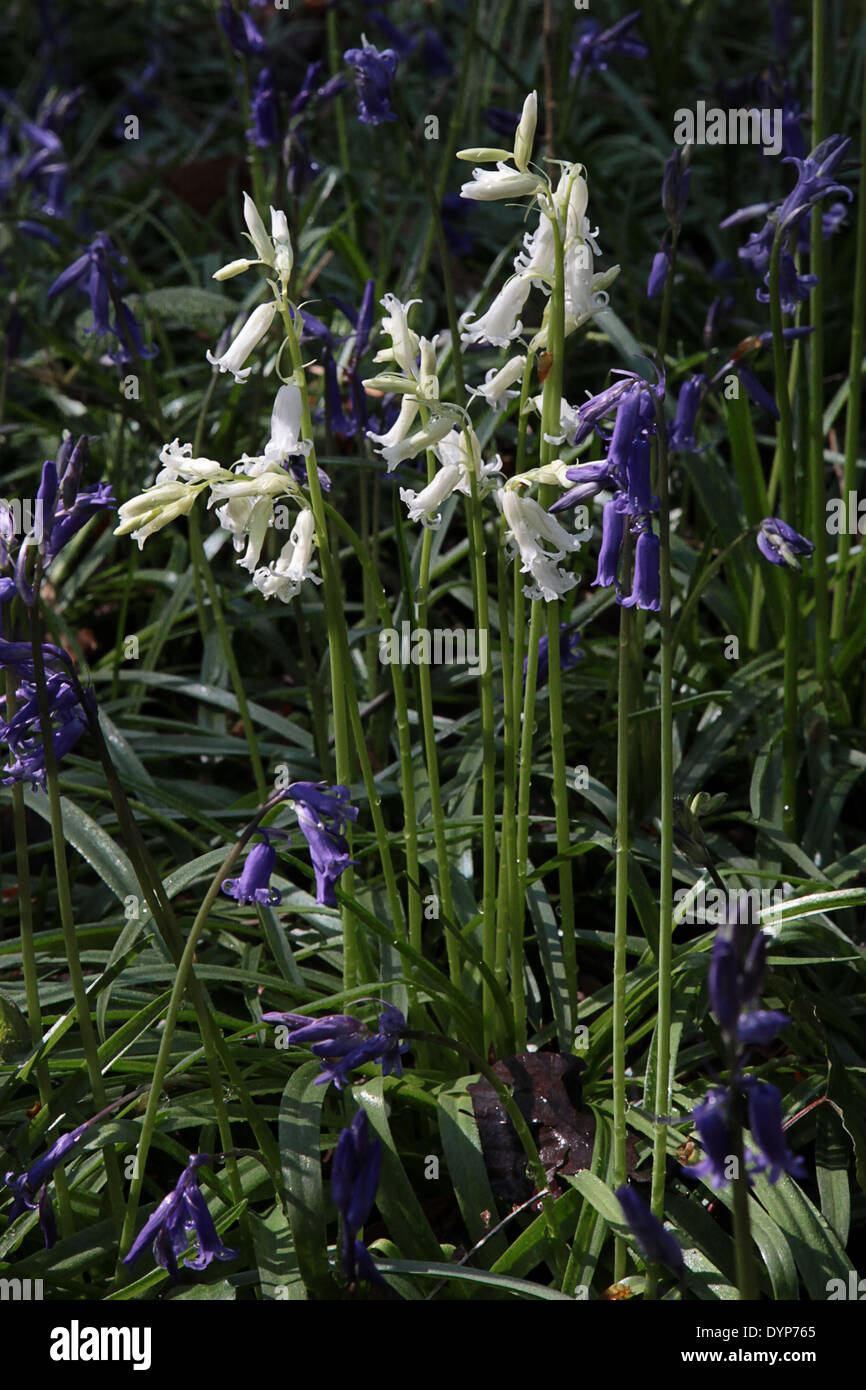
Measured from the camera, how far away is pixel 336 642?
2.40m

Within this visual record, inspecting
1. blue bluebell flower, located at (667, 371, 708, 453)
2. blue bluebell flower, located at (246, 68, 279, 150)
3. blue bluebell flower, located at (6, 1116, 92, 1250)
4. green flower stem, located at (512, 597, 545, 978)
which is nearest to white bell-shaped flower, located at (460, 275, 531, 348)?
green flower stem, located at (512, 597, 545, 978)

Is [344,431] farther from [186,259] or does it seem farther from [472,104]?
[472,104]

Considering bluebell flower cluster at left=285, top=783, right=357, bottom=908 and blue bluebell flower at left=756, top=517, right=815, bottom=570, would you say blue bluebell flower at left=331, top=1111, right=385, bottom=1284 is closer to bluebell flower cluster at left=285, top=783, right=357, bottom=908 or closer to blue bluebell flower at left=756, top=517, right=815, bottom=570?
bluebell flower cluster at left=285, top=783, right=357, bottom=908

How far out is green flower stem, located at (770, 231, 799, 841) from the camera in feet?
9.73

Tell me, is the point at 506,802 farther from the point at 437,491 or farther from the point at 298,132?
the point at 298,132

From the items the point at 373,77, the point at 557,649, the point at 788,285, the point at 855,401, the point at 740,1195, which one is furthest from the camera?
the point at 855,401

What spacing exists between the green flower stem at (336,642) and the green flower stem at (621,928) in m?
0.53

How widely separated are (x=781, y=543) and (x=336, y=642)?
93 cm

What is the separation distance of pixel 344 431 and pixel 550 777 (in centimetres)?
111

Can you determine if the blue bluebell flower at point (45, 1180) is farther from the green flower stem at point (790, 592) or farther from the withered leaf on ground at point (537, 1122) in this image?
the green flower stem at point (790, 592)

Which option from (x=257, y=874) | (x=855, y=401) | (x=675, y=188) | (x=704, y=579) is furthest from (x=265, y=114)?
(x=257, y=874)

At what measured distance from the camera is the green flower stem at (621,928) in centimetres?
209

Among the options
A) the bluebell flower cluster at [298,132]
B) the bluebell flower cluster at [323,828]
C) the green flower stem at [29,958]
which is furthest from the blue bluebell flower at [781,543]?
the bluebell flower cluster at [298,132]

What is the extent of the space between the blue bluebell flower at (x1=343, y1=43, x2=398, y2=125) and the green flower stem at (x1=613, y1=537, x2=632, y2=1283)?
1806mm
